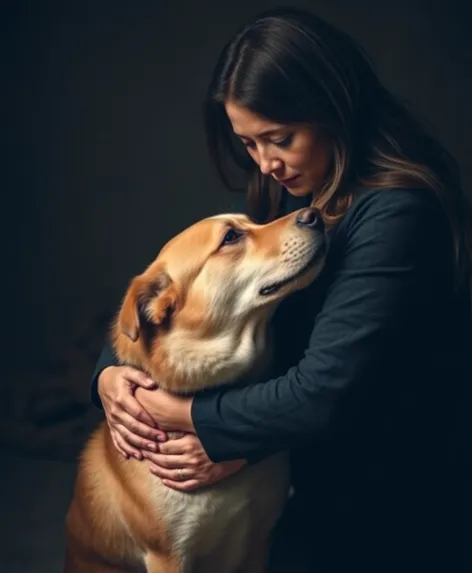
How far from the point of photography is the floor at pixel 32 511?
2.52m

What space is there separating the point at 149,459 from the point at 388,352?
0.54 meters

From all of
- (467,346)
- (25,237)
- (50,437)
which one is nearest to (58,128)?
(25,237)

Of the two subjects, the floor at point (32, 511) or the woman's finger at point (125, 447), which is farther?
the floor at point (32, 511)

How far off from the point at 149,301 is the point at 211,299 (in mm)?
121

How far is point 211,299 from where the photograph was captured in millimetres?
1898

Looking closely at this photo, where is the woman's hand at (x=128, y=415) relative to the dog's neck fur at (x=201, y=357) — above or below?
below

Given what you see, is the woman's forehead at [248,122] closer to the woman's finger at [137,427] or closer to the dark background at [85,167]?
the woman's finger at [137,427]

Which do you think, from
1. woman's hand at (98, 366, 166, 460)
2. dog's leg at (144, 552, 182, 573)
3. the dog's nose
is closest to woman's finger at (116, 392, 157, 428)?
woman's hand at (98, 366, 166, 460)

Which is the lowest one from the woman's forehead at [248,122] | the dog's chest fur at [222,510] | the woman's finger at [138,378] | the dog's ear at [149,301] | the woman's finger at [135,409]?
the dog's chest fur at [222,510]

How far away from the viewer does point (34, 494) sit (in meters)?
2.82

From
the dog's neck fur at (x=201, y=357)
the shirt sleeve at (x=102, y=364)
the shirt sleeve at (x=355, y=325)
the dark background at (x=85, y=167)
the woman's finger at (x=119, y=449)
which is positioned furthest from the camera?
the dark background at (x=85, y=167)

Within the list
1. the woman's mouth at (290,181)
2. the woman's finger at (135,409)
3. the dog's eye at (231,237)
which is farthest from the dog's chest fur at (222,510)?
the woman's mouth at (290,181)

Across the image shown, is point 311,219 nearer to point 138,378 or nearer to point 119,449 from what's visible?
point 138,378

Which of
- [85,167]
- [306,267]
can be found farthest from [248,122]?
[85,167]
